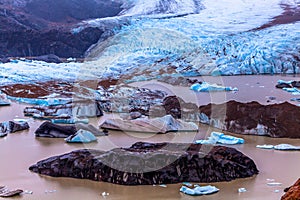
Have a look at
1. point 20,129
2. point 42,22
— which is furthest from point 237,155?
point 42,22

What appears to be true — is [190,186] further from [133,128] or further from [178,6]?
[178,6]

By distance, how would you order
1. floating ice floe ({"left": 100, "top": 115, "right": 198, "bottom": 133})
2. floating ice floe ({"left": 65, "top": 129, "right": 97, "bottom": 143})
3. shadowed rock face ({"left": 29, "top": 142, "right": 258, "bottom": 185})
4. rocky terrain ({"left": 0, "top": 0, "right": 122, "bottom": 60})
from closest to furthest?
shadowed rock face ({"left": 29, "top": 142, "right": 258, "bottom": 185}), floating ice floe ({"left": 65, "top": 129, "right": 97, "bottom": 143}), floating ice floe ({"left": 100, "top": 115, "right": 198, "bottom": 133}), rocky terrain ({"left": 0, "top": 0, "right": 122, "bottom": 60})

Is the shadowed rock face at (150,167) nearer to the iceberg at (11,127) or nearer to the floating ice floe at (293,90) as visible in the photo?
the iceberg at (11,127)

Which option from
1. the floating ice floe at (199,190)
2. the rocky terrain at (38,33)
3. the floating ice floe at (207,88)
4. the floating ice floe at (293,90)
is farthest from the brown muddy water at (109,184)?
the rocky terrain at (38,33)

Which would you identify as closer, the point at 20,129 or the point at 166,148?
the point at 166,148

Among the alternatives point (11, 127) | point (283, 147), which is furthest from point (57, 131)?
point (283, 147)

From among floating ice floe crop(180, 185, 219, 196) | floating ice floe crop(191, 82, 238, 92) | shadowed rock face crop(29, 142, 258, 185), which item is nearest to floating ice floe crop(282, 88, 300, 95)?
floating ice floe crop(191, 82, 238, 92)

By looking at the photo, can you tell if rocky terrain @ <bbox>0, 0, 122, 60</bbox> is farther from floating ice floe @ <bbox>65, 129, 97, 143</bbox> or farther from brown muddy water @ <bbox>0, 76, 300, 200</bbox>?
floating ice floe @ <bbox>65, 129, 97, 143</bbox>
